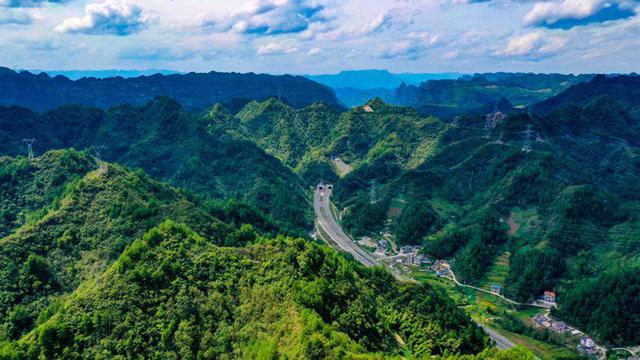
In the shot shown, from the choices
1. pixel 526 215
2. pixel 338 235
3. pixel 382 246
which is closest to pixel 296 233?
pixel 382 246

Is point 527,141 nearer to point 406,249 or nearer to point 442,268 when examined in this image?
point 406,249

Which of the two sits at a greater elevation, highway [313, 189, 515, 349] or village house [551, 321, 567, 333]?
highway [313, 189, 515, 349]

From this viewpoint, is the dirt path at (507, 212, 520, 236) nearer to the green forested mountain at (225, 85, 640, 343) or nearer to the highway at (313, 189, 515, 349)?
the green forested mountain at (225, 85, 640, 343)

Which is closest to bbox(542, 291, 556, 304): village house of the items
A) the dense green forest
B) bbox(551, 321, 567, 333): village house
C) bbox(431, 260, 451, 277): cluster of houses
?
the dense green forest

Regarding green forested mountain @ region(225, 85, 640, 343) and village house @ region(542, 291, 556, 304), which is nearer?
village house @ region(542, 291, 556, 304)

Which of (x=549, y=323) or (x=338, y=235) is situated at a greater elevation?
(x=338, y=235)

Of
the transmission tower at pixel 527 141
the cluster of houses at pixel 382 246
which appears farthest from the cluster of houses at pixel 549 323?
the transmission tower at pixel 527 141

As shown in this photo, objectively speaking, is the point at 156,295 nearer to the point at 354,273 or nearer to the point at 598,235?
the point at 354,273
